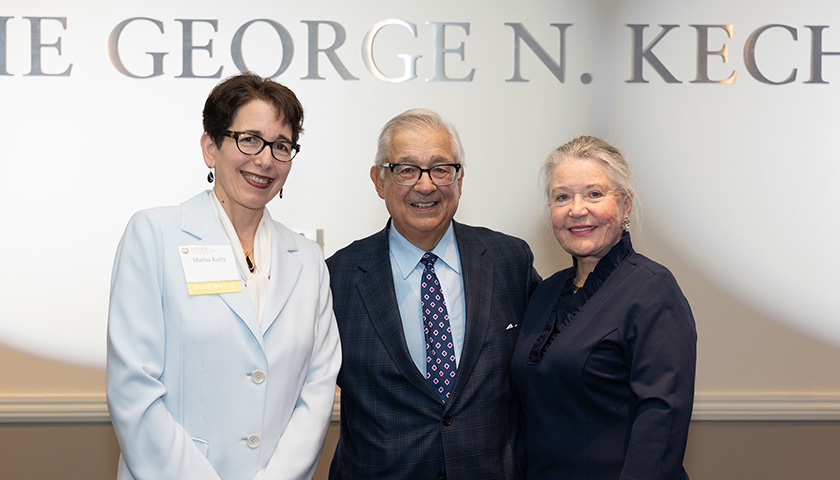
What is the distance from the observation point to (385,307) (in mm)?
2408

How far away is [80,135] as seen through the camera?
363 centimetres

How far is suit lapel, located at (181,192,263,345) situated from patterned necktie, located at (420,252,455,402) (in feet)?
1.98

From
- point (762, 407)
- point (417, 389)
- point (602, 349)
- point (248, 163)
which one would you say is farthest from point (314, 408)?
point (762, 407)

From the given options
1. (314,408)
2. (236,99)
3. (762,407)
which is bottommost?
(762,407)

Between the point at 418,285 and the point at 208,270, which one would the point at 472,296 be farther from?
the point at 208,270

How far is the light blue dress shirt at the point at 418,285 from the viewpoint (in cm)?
241

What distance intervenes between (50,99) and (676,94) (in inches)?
124

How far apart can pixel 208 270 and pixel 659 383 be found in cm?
124

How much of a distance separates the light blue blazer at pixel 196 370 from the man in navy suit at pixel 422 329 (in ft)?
0.91

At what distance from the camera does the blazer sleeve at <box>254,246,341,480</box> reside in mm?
2041

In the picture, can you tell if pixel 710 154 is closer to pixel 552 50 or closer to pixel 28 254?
pixel 552 50

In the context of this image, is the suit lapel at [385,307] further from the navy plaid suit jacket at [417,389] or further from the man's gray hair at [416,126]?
the man's gray hair at [416,126]

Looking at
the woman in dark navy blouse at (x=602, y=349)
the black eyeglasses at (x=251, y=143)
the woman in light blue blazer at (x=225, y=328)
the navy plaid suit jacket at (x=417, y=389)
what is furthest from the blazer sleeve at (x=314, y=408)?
the woman in dark navy blouse at (x=602, y=349)

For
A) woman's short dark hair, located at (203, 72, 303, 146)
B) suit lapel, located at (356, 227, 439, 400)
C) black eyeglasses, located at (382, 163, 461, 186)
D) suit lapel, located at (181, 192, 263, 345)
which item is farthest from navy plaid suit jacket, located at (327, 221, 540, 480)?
woman's short dark hair, located at (203, 72, 303, 146)
